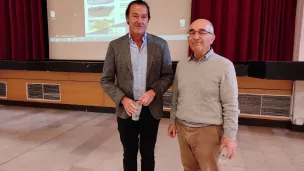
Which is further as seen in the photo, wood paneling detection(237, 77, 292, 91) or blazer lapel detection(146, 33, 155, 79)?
wood paneling detection(237, 77, 292, 91)

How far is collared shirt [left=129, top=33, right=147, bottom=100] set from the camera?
146 centimetres

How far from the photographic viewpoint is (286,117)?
339cm

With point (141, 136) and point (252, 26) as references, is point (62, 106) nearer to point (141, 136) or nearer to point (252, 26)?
point (141, 136)

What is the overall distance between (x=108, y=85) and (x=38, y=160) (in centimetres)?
141

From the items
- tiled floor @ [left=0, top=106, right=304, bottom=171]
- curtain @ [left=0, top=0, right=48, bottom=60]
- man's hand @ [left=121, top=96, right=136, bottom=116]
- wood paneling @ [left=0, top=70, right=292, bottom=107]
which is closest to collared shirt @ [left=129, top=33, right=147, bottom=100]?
man's hand @ [left=121, top=96, right=136, bottom=116]

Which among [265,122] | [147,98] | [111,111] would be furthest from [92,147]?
[265,122]

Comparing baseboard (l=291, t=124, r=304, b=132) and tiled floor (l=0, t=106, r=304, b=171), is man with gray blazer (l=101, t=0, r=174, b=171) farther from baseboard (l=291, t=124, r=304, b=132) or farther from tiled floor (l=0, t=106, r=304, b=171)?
baseboard (l=291, t=124, r=304, b=132)

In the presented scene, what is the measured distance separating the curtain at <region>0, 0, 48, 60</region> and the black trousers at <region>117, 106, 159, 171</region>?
327 centimetres

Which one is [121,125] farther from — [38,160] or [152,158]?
[38,160]

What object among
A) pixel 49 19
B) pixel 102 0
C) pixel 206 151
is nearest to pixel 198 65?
pixel 206 151

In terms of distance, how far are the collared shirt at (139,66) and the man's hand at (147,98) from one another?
0.08 meters

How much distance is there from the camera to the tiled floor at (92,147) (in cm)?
227

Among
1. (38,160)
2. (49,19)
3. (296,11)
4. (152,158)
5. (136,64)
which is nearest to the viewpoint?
(136,64)

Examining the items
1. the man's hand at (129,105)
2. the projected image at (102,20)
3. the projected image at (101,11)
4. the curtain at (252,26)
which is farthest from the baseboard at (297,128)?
the projected image at (101,11)
